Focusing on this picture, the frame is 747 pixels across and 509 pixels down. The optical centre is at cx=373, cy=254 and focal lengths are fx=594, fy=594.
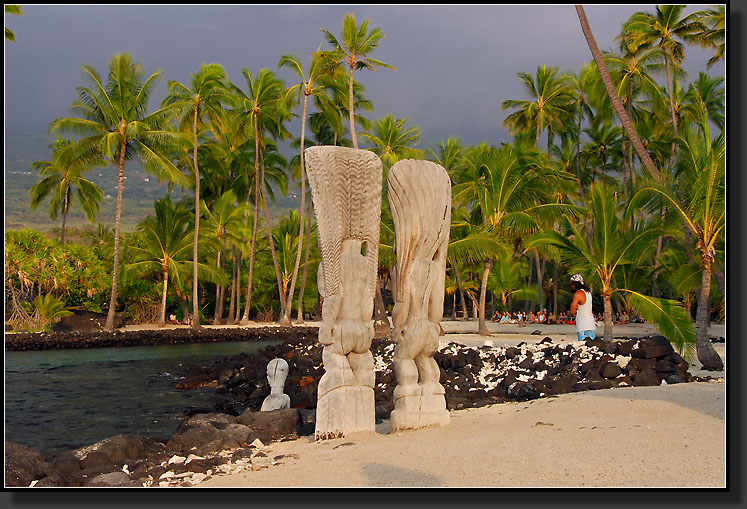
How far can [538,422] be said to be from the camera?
6137mm

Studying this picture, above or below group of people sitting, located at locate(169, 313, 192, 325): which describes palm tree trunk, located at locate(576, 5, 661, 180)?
above

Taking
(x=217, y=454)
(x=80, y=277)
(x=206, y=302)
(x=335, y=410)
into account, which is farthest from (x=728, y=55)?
(x=206, y=302)

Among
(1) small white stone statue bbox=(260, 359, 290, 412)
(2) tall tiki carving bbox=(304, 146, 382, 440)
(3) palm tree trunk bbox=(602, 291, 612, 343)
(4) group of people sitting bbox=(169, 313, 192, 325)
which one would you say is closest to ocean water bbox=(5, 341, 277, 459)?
(1) small white stone statue bbox=(260, 359, 290, 412)

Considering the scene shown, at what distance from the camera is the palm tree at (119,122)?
23781 millimetres

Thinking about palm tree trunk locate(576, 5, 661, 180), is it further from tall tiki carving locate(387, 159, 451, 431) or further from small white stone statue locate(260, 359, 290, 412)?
small white stone statue locate(260, 359, 290, 412)

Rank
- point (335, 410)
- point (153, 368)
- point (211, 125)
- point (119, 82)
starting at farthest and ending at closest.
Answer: point (211, 125)
point (119, 82)
point (153, 368)
point (335, 410)

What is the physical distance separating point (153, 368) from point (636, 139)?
13153mm

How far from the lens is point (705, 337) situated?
1037 centimetres

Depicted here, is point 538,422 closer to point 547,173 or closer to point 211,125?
point 547,173

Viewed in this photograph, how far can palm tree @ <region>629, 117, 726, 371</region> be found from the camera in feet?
32.5

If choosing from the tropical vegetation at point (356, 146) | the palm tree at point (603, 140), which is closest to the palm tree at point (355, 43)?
the tropical vegetation at point (356, 146)

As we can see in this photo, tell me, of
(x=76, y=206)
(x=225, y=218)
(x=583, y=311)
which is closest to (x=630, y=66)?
(x=583, y=311)

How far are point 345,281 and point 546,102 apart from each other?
27236 mm

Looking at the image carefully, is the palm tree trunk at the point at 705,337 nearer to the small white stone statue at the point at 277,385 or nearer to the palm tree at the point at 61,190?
the small white stone statue at the point at 277,385
